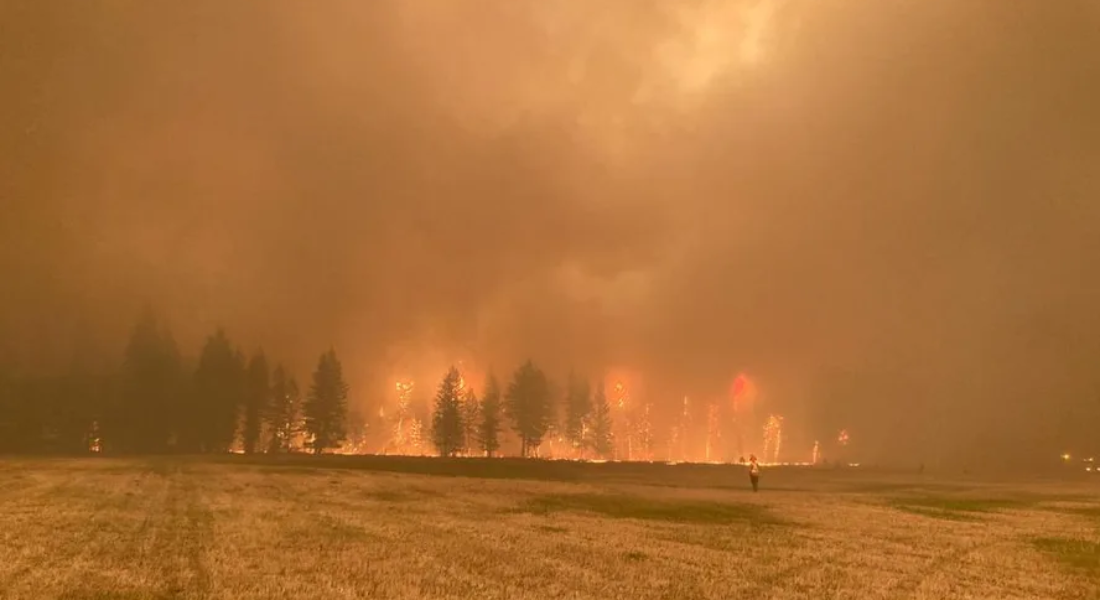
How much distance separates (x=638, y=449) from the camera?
196 m

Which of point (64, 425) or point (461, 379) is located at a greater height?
point (461, 379)

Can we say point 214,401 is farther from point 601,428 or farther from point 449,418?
point 601,428

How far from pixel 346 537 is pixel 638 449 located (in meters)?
177

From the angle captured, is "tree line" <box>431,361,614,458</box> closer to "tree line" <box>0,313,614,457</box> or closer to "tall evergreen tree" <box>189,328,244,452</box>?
"tree line" <box>0,313,614,457</box>

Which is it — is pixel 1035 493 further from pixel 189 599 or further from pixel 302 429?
pixel 302 429

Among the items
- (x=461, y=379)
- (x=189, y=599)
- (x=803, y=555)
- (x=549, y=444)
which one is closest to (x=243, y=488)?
(x=189, y=599)

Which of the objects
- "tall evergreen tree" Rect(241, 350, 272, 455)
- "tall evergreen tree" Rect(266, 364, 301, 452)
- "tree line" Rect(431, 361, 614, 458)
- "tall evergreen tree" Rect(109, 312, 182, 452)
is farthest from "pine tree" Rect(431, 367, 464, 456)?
"tall evergreen tree" Rect(109, 312, 182, 452)

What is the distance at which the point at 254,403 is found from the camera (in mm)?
113688

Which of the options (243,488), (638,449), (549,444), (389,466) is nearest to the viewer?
(243,488)

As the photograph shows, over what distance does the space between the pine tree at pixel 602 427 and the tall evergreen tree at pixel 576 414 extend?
500cm

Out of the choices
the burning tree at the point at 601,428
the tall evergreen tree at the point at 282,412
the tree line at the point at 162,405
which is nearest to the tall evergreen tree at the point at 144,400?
the tree line at the point at 162,405

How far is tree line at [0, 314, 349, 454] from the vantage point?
106625mm

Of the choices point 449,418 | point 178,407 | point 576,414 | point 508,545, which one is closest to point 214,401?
point 178,407

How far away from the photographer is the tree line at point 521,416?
407ft
